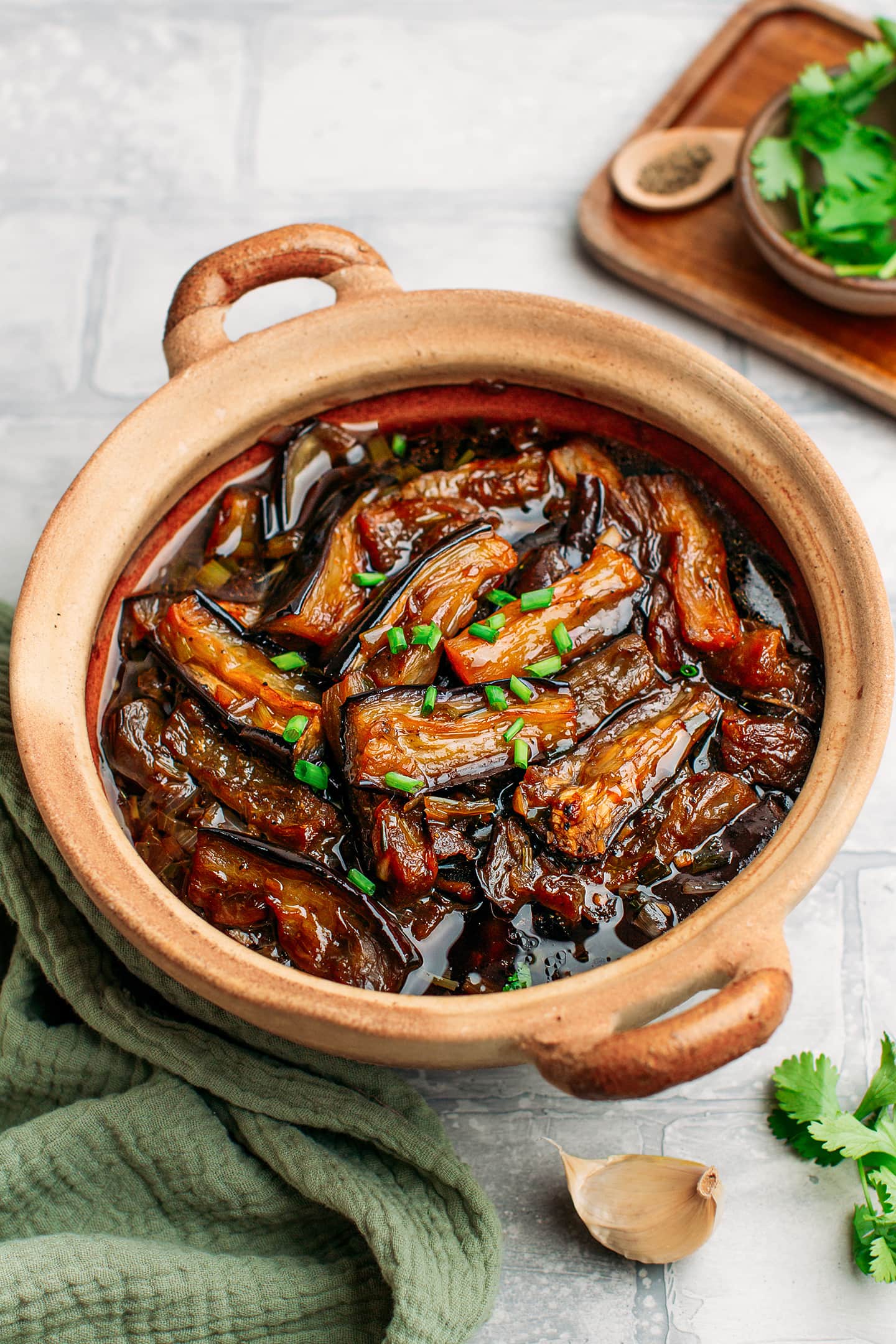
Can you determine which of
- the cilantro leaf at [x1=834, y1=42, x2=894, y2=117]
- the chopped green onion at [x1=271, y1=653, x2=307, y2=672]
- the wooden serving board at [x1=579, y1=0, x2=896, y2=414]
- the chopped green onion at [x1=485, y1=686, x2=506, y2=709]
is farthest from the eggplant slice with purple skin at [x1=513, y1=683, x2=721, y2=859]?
the cilantro leaf at [x1=834, y1=42, x2=894, y2=117]

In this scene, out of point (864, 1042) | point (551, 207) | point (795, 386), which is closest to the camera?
point (864, 1042)

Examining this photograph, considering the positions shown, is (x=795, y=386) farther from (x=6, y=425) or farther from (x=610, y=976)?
(x=6, y=425)

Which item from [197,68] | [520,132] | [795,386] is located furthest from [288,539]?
[197,68]

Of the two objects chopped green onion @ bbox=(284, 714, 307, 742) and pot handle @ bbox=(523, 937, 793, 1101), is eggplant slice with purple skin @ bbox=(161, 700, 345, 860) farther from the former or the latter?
pot handle @ bbox=(523, 937, 793, 1101)

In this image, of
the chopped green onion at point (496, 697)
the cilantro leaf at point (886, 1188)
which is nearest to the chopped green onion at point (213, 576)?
the chopped green onion at point (496, 697)

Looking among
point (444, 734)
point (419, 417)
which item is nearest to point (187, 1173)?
point (444, 734)
